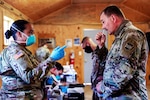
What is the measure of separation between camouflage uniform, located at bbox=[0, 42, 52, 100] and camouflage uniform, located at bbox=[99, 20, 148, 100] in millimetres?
583

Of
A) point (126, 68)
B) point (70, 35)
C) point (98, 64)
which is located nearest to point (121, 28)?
point (126, 68)

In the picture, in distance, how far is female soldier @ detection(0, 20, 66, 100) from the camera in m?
1.91

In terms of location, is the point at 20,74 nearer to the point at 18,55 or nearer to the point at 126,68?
the point at 18,55

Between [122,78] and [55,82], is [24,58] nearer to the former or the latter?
[122,78]

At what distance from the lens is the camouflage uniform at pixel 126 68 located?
1485 mm

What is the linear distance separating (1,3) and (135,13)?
5.38 meters

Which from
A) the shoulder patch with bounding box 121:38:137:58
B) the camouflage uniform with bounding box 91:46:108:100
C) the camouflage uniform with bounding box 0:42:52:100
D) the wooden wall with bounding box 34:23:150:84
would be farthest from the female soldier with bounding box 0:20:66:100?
the wooden wall with bounding box 34:23:150:84

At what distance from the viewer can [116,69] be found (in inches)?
59.6

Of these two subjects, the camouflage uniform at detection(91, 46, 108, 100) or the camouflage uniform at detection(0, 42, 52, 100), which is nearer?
the camouflage uniform at detection(0, 42, 52, 100)

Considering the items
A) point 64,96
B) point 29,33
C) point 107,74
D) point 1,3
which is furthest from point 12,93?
point 1,3

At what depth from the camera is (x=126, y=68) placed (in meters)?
1.48

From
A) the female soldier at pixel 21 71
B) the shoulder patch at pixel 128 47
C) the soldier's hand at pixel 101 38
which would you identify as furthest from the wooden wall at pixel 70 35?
the shoulder patch at pixel 128 47

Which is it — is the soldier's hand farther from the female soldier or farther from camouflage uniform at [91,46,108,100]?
the female soldier

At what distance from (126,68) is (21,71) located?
87cm
